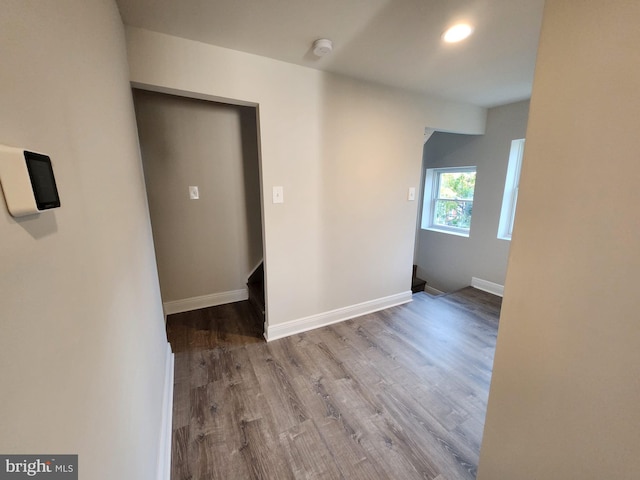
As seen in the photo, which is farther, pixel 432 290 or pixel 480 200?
pixel 432 290

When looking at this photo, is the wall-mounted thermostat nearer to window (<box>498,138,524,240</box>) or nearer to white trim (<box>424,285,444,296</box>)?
window (<box>498,138,524,240</box>)

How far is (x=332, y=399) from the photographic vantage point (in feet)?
5.30

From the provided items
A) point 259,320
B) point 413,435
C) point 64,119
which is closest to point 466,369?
point 413,435

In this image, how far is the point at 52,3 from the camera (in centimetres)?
54

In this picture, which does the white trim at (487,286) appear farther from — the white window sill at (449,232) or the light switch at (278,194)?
the light switch at (278,194)

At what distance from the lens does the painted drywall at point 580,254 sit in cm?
59

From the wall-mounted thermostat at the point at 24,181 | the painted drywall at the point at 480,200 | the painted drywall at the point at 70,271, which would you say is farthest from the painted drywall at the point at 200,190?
the painted drywall at the point at 480,200

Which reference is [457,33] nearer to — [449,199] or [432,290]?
[449,199]

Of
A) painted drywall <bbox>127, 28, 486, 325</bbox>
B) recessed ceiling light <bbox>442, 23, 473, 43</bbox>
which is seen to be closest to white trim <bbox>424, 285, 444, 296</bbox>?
painted drywall <bbox>127, 28, 486, 325</bbox>

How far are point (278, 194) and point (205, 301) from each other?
164 cm

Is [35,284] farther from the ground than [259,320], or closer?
farther from the ground

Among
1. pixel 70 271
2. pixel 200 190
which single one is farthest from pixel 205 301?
pixel 70 271

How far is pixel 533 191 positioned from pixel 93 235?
1.24 m

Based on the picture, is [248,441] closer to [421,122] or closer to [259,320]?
[259,320]
